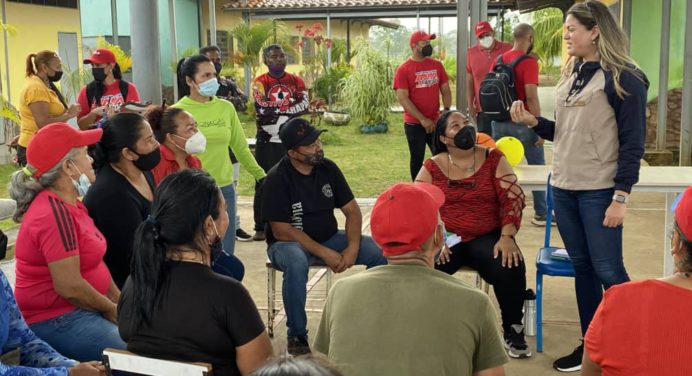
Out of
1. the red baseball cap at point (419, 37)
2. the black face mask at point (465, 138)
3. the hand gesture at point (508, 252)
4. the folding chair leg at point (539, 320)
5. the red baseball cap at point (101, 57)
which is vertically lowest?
the folding chair leg at point (539, 320)

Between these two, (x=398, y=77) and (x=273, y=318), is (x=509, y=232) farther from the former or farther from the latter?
(x=398, y=77)

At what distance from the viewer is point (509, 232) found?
434 cm

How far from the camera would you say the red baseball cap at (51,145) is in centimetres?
329

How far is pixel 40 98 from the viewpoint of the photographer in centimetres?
658

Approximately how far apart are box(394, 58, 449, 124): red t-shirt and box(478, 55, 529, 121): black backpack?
65 cm

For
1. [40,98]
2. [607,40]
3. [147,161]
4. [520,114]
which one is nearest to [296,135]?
[147,161]

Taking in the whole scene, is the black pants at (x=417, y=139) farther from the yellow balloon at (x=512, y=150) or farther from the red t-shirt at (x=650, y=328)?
the red t-shirt at (x=650, y=328)

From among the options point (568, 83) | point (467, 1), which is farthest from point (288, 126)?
point (467, 1)

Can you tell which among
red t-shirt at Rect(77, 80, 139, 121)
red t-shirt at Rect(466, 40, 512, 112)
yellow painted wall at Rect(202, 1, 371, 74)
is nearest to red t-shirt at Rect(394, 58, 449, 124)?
red t-shirt at Rect(466, 40, 512, 112)

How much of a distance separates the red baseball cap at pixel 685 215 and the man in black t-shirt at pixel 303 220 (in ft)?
8.20

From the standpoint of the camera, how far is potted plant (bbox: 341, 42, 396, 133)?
1733cm

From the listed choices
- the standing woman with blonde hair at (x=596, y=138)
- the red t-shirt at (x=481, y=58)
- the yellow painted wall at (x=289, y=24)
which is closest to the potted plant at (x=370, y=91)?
the yellow painted wall at (x=289, y=24)

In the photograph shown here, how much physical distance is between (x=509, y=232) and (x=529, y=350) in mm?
664

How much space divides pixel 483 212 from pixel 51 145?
238cm
